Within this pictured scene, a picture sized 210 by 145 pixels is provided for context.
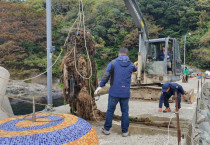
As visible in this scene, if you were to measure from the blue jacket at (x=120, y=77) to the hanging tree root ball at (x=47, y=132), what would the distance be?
157 centimetres

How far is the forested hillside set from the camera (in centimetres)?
1883

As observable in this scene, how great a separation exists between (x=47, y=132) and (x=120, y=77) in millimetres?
2276

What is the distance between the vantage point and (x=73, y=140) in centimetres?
229

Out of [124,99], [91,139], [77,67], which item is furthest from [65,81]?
[91,139]

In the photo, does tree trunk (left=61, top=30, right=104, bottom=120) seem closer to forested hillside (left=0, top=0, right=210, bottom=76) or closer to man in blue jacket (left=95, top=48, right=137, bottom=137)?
man in blue jacket (left=95, top=48, right=137, bottom=137)

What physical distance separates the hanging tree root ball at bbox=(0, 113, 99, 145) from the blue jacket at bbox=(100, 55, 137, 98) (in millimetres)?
1567

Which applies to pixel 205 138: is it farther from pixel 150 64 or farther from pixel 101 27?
pixel 101 27

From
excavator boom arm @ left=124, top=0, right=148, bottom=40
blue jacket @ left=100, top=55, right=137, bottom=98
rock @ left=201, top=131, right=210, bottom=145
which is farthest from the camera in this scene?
excavator boom arm @ left=124, top=0, right=148, bottom=40

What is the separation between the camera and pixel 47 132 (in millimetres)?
2285

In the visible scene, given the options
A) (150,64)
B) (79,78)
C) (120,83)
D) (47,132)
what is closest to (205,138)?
(150,64)

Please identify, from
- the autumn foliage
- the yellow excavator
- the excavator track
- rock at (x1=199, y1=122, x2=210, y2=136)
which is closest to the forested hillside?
the autumn foliage

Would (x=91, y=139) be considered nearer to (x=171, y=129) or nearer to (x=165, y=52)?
(x=171, y=129)

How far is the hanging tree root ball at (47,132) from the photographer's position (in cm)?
215

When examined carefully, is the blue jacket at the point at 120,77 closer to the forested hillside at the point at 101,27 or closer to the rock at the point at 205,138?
the rock at the point at 205,138
